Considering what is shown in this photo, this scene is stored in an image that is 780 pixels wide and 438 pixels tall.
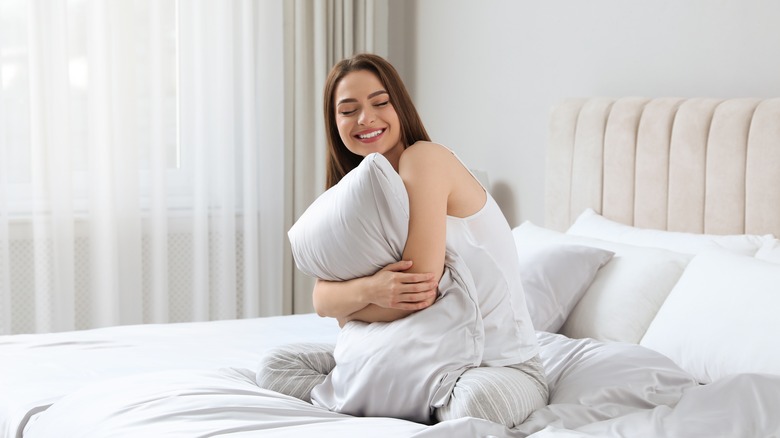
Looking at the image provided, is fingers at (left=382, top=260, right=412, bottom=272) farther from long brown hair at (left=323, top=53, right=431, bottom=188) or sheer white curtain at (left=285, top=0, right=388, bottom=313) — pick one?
sheer white curtain at (left=285, top=0, right=388, bottom=313)

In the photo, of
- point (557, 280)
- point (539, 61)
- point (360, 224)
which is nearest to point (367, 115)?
point (360, 224)

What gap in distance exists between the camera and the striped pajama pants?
1.54 metres

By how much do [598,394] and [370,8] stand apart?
9.19 ft

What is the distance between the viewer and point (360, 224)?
1642 millimetres

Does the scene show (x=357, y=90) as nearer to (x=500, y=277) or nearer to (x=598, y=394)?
(x=500, y=277)

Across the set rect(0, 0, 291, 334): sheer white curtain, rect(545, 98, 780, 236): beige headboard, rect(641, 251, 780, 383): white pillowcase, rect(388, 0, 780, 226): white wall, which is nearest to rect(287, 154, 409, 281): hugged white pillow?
rect(641, 251, 780, 383): white pillowcase

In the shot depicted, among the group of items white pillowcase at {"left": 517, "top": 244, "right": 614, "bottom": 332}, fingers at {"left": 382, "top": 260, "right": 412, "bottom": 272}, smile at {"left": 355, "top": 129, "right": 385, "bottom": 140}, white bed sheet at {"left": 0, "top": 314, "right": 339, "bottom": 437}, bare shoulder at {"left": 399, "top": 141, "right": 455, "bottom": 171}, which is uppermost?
smile at {"left": 355, "top": 129, "right": 385, "bottom": 140}

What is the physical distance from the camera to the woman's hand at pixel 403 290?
1646 millimetres

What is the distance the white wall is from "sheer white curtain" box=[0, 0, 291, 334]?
0.72 metres

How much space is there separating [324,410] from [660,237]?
4.35 feet

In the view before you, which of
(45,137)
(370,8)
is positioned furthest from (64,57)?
(370,8)

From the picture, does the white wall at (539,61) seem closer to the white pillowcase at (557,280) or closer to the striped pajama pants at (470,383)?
the white pillowcase at (557,280)

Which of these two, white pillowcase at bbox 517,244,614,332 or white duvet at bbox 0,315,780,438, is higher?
white pillowcase at bbox 517,244,614,332

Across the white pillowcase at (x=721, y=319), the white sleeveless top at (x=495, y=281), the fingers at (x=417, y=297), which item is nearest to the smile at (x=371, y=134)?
the white sleeveless top at (x=495, y=281)
